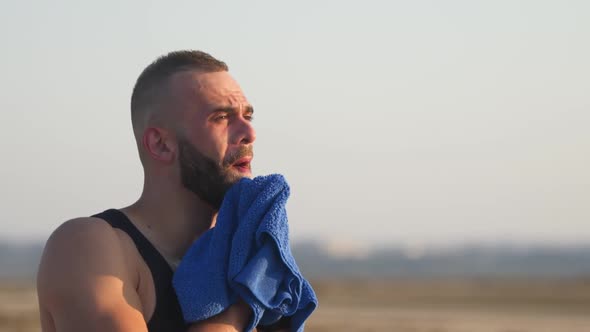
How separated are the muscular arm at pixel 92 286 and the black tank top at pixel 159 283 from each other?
0.25 ft

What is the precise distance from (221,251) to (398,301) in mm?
30929

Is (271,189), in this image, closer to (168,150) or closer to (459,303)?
(168,150)

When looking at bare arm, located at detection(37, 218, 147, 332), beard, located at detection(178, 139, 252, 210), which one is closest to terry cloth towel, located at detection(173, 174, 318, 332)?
beard, located at detection(178, 139, 252, 210)

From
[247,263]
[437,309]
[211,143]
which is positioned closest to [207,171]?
[211,143]

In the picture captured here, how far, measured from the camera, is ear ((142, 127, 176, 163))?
3.34 meters

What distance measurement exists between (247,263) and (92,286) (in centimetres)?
47

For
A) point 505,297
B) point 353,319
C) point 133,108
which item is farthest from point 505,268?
point 133,108

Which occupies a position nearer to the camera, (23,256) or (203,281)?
(203,281)

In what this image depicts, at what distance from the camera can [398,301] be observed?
110 feet

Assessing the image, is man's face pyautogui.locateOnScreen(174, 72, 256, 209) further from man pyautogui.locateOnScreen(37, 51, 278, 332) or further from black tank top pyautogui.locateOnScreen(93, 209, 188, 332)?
black tank top pyautogui.locateOnScreen(93, 209, 188, 332)

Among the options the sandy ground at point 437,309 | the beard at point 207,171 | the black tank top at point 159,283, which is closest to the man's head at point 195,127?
the beard at point 207,171

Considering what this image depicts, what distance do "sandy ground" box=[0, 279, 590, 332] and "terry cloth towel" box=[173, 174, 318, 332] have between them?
57.0 feet

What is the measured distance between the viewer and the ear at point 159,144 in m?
3.34

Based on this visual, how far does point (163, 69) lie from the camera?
3.43 metres
